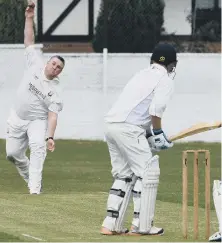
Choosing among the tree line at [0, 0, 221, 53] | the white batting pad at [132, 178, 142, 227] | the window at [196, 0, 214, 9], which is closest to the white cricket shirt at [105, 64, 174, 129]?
the white batting pad at [132, 178, 142, 227]

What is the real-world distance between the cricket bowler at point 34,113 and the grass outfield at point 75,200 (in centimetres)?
42

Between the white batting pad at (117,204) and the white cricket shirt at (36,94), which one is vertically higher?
the white cricket shirt at (36,94)

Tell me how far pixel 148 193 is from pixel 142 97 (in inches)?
32.5

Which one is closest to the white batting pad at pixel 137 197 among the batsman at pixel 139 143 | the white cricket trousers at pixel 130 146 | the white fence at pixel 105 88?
the batsman at pixel 139 143

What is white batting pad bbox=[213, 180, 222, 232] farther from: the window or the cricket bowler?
the window

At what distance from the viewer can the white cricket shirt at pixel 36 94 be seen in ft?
49.1

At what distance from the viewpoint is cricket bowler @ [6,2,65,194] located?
1492cm

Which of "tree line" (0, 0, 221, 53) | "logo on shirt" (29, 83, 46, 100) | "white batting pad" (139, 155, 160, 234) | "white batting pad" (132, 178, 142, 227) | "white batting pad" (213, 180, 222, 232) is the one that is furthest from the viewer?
"tree line" (0, 0, 221, 53)

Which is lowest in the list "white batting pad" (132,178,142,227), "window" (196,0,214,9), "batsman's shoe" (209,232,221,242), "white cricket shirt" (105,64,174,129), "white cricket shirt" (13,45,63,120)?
"batsman's shoe" (209,232,221,242)

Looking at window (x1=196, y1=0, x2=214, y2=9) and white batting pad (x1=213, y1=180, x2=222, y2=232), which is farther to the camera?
window (x1=196, y1=0, x2=214, y2=9)

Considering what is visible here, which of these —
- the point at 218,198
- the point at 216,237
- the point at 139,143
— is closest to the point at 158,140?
the point at 139,143

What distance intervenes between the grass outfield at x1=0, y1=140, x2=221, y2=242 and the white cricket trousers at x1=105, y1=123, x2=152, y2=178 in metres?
0.60

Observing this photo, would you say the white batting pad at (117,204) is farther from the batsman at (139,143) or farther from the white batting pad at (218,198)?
the white batting pad at (218,198)

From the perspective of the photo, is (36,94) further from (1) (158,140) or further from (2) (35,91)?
(1) (158,140)
